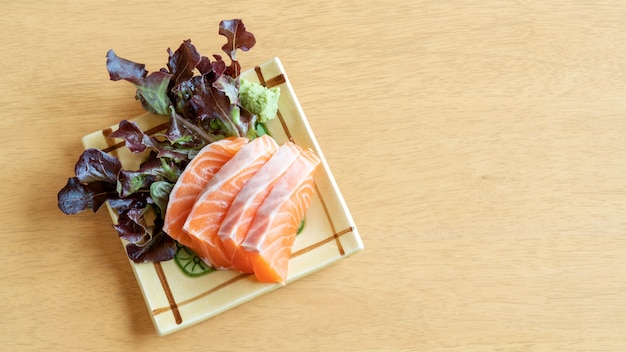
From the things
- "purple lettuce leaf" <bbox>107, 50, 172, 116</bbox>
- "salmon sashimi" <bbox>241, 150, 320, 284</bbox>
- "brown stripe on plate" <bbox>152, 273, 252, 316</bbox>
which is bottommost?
"brown stripe on plate" <bbox>152, 273, 252, 316</bbox>

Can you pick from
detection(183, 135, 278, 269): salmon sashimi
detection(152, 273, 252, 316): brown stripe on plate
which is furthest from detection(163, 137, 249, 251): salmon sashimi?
detection(152, 273, 252, 316): brown stripe on plate

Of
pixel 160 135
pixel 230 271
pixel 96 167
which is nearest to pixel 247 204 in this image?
pixel 230 271

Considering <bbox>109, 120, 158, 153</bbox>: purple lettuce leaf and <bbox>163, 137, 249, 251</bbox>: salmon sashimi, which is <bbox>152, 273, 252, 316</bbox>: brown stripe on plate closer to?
<bbox>163, 137, 249, 251</bbox>: salmon sashimi

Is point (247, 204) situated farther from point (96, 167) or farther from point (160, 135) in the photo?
point (96, 167)

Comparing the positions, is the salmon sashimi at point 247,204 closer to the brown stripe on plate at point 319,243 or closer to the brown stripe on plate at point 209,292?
the brown stripe on plate at point 209,292

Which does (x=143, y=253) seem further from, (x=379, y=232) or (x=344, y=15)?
(x=344, y=15)

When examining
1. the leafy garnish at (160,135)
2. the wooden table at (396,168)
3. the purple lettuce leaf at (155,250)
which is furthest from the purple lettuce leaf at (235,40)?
the purple lettuce leaf at (155,250)

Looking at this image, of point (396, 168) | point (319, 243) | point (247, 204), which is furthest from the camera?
point (396, 168)
